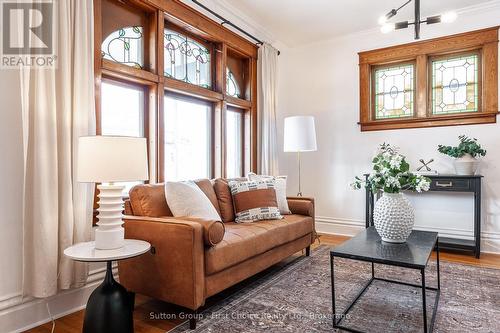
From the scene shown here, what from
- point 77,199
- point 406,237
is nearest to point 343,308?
point 406,237

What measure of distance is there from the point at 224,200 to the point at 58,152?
4.74ft

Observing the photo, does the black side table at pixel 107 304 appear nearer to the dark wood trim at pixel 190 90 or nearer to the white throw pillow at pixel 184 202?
the white throw pillow at pixel 184 202

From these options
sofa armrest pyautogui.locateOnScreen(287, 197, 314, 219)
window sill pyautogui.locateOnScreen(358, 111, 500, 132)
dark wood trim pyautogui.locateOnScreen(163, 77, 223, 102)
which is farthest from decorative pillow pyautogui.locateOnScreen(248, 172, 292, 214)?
window sill pyautogui.locateOnScreen(358, 111, 500, 132)

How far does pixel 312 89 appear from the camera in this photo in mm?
4875

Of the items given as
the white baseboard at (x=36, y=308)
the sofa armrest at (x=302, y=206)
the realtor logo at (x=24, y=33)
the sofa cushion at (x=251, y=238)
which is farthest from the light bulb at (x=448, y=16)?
the white baseboard at (x=36, y=308)

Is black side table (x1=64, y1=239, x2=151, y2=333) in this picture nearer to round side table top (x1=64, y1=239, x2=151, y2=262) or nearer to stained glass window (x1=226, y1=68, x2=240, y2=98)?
round side table top (x1=64, y1=239, x2=151, y2=262)

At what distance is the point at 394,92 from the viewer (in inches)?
172

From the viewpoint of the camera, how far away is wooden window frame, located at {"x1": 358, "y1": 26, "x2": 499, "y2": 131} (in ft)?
12.2

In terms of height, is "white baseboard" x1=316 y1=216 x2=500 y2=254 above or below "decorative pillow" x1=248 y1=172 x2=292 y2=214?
below

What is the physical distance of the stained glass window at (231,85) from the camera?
4151 mm

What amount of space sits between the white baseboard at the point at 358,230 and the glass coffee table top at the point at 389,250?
185cm

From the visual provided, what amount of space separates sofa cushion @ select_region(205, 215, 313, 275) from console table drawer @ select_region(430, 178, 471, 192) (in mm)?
1561

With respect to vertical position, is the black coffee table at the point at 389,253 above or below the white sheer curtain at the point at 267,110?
below

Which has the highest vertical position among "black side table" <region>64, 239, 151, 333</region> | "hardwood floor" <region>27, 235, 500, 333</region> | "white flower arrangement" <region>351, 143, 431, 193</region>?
"white flower arrangement" <region>351, 143, 431, 193</region>
